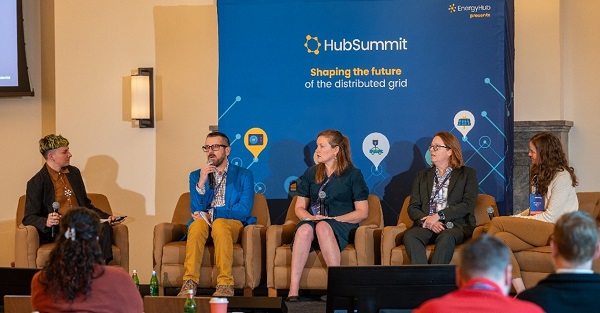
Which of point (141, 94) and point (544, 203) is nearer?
point (544, 203)

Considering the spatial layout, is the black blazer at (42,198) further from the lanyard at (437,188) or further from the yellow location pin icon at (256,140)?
the lanyard at (437,188)

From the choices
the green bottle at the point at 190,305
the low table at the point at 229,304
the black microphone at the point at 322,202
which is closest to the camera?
the green bottle at the point at 190,305

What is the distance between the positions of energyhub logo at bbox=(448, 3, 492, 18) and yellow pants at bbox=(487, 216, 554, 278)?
5.77 feet

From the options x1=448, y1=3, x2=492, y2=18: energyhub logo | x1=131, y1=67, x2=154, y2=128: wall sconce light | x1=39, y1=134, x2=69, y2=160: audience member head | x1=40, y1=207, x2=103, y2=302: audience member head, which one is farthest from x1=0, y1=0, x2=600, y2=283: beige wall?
x1=40, y1=207, x2=103, y2=302: audience member head

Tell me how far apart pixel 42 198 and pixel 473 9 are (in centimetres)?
372

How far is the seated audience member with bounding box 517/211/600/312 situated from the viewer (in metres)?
3.16

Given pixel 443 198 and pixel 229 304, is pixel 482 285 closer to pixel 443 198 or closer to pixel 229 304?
pixel 229 304

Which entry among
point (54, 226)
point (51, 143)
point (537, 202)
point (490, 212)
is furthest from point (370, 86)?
point (54, 226)

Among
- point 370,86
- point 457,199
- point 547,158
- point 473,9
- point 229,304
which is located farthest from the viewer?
point 370,86

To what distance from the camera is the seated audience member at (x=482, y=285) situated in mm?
2717

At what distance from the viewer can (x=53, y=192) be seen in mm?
7516

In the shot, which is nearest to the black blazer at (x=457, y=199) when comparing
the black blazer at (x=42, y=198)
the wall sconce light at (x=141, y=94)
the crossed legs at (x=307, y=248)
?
the crossed legs at (x=307, y=248)

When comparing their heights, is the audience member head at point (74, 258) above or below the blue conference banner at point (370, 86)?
below

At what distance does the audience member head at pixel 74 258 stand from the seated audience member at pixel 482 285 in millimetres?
1388
